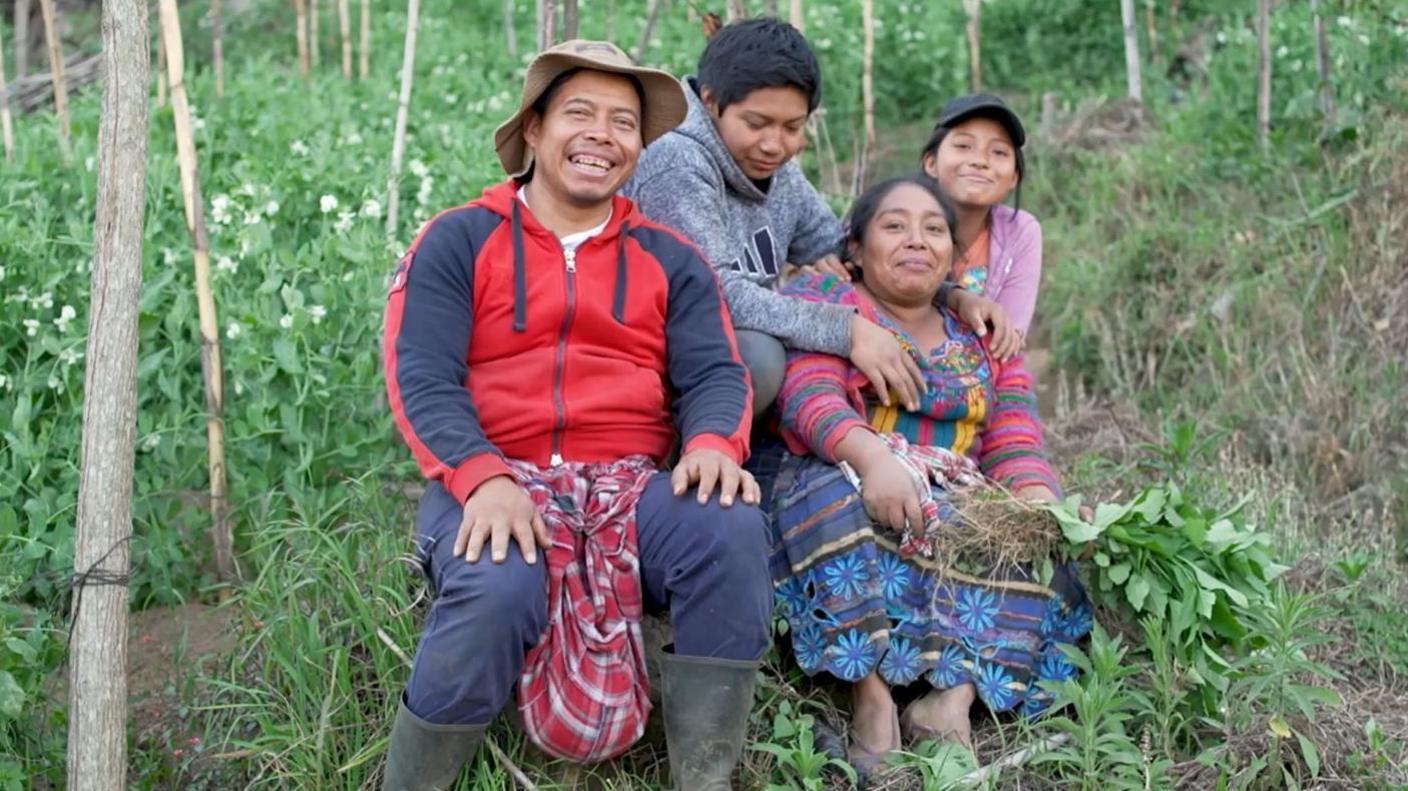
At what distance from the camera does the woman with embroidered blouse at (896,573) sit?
309 cm

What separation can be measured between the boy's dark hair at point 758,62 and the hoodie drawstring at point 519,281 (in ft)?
2.16

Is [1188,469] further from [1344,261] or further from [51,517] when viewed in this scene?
[51,517]

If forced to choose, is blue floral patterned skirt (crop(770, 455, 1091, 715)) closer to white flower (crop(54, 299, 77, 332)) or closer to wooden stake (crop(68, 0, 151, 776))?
wooden stake (crop(68, 0, 151, 776))

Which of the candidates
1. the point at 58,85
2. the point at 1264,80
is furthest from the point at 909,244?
the point at 58,85

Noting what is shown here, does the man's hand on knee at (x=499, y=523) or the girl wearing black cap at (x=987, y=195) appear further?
the girl wearing black cap at (x=987, y=195)

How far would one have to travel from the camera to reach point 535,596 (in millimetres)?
2650

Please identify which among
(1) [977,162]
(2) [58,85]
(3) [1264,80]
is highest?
(2) [58,85]

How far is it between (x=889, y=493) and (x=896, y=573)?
0.62 ft

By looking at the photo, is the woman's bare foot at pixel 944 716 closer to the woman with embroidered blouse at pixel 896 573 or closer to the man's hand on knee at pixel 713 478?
the woman with embroidered blouse at pixel 896 573

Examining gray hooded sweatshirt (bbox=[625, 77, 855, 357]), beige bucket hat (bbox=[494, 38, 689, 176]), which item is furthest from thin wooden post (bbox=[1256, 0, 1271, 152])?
beige bucket hat (bbox=[494, 38, 689, 176])

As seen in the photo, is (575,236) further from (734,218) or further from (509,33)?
(509,33)

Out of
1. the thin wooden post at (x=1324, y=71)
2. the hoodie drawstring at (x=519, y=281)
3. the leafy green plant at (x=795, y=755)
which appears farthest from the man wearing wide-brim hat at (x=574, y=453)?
the thin wooden post at (x=1324, y=71)

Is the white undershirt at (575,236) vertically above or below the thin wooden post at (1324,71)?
below

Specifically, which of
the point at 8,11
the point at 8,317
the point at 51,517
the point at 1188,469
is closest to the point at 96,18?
the point at 8,11
